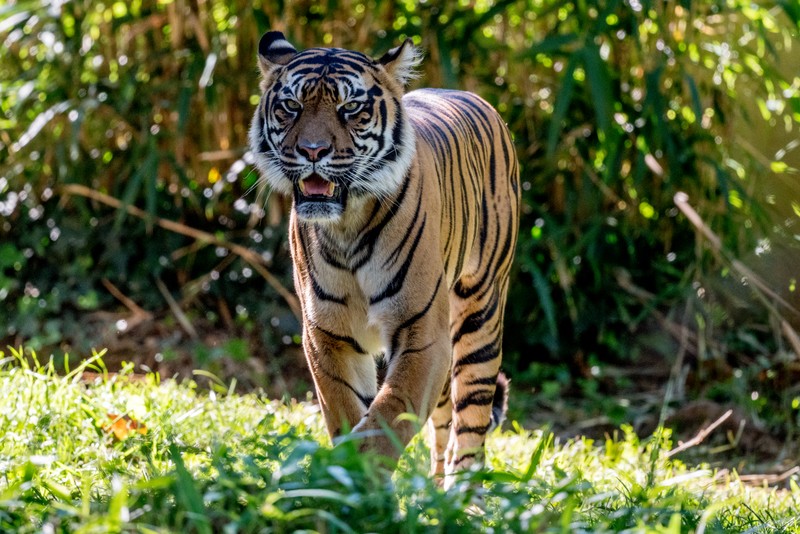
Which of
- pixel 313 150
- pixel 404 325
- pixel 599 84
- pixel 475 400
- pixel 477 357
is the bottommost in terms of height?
pixel 475 400

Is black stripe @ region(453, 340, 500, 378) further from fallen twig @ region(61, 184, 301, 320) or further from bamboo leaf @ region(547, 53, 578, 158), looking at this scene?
fallen twig @ region(61, 184, 301, 320)

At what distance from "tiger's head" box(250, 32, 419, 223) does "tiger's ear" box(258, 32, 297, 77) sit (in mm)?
63

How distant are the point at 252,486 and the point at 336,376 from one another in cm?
105

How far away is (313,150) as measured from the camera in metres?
3.52

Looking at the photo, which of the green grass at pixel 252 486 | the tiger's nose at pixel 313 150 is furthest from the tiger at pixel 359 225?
the green grass at pixel 252 486

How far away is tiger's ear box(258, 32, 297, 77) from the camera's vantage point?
394 centimetres

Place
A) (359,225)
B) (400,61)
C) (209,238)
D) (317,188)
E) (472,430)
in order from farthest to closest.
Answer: (209,238), (472,430), (400,61), (359,225), (317,188)

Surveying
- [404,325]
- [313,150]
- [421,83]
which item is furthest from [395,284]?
[421,83]

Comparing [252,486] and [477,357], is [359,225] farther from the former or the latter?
[252,486]

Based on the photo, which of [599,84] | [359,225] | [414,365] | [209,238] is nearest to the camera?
[414,365]

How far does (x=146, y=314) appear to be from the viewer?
7.57 m

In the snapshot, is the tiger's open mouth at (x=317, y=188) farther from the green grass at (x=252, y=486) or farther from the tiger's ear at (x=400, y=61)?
the green grass at (x=252, y=486)

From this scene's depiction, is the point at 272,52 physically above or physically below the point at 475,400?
above

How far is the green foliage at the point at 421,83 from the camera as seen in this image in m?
6.92
